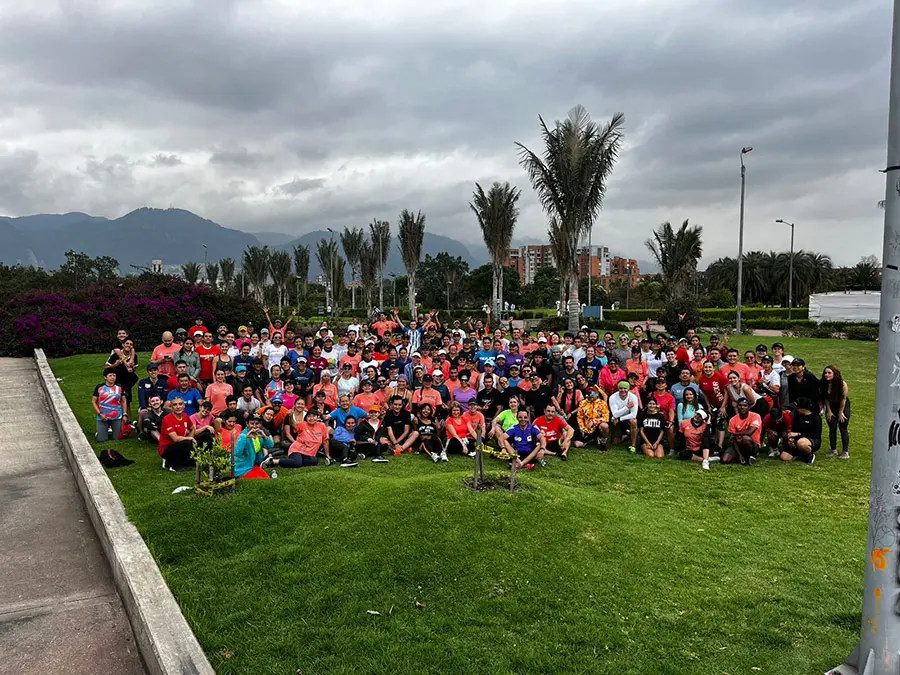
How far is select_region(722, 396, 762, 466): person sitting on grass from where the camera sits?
371 inches

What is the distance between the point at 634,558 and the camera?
5223mm

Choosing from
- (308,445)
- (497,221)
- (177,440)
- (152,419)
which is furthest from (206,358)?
(497,221)

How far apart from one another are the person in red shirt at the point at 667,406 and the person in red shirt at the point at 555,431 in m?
1.60

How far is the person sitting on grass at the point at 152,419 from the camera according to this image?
10.4 meters

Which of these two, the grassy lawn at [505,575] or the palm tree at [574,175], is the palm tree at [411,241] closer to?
the palm tree at [574,175]

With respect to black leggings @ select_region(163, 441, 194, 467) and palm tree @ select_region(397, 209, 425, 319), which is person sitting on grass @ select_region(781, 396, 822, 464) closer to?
black leggings @ select_region(163, 441, 194, 467)

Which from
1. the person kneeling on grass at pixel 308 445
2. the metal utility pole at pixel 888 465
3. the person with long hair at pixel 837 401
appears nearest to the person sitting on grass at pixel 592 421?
the person with long hair at pixel 837 401

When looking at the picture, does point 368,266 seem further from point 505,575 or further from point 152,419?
point 505,575

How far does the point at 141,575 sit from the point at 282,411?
494 cm

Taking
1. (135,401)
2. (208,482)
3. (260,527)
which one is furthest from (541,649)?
(135,401)

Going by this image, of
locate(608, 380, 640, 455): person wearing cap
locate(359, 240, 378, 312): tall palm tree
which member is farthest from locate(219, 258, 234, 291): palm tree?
locate(608, 380, 640, 455): person wearing cap

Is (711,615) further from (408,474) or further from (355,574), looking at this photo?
(408,474)

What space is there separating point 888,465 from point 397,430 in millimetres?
7729

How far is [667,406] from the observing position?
33.7 ft
